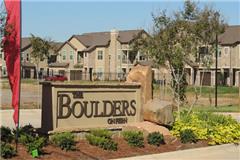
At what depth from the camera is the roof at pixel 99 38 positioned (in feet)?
257

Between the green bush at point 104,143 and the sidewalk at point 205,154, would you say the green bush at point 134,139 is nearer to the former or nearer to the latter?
A: the green bush at point 104,143

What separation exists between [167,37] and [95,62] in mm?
63671

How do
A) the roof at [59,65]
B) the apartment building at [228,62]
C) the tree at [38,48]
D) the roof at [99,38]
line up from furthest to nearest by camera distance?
1. the roof at [59,65]
2. the roof at [99,38]
3. the tree at [38,48]
4. the apartment building at [228,62]

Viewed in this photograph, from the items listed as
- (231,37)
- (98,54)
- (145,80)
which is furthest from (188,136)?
(98,54)

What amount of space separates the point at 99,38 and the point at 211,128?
229ft

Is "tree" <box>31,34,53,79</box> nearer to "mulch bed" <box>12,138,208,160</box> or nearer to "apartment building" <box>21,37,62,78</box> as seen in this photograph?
"apartment building" <box>21,37,62,78</box>

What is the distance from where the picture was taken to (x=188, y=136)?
43.5ft

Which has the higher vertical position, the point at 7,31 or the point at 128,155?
the point at 7,31

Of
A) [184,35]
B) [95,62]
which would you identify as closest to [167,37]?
[184,35]

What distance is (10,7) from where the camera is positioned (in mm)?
10070

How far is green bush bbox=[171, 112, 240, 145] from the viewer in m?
13.7

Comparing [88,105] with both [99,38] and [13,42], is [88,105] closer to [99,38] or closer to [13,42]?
[13,42]

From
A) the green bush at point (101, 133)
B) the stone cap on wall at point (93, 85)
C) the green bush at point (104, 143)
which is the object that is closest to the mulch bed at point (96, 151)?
the green bush at point (104, 143)

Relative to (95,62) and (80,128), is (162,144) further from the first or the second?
(95,62)
